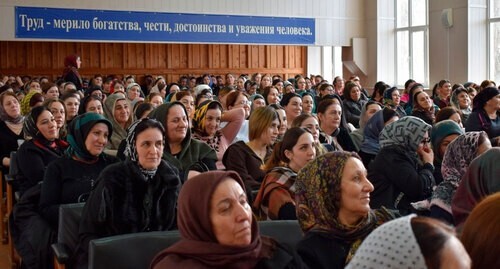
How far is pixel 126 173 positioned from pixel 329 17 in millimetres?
14692

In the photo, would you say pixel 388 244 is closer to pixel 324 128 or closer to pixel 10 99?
pixel 324 128

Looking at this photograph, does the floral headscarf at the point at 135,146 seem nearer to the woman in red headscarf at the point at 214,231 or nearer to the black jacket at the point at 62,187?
the black jacket at the point at 62,187

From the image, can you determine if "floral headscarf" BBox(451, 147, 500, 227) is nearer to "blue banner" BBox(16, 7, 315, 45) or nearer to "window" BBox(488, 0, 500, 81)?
"window" BBox(488, 0, 500, 81)

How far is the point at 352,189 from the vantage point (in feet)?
9.22

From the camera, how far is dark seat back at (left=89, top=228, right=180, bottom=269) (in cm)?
274

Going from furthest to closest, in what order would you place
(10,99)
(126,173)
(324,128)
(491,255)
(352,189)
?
1. (10,99)
2. (324,128)
3. (126,173)
4. (352,189)
5. (491,255)

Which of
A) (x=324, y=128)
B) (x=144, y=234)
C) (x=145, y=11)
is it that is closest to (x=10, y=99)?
(x=324, y=128)

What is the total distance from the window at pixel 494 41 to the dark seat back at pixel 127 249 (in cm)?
1275

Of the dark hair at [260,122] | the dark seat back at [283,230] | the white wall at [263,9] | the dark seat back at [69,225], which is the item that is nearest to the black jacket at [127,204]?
the dark seat back at [69,225]

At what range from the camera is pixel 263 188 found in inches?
148

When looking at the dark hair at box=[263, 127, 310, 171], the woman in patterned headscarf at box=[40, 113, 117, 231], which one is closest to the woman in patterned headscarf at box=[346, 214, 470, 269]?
the dark hair at box=[263, 127, 310, 171]

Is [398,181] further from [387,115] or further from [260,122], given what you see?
[387,115]

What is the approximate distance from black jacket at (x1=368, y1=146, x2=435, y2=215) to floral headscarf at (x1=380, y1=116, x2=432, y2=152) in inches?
5.1

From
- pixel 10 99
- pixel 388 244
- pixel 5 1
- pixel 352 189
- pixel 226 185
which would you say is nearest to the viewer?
pixel 388 244
